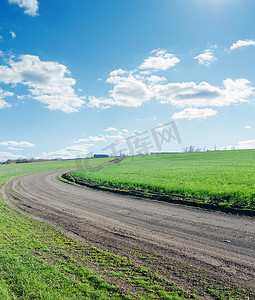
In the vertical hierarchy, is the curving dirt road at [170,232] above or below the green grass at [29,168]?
below

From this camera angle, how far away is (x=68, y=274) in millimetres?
4871

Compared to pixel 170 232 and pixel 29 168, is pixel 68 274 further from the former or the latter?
pixel 29 168

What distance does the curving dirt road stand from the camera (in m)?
5.30

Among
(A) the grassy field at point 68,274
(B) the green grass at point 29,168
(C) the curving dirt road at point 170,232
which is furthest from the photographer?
(B) the green grass at point 29,168

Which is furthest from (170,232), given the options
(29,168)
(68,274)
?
(29,168)

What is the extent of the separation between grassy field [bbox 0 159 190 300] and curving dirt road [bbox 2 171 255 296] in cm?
49

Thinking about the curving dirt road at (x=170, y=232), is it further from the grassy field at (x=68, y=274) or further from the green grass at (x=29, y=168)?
the green grass at (x=29, y=168)

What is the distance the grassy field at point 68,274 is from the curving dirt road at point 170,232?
0.49 m

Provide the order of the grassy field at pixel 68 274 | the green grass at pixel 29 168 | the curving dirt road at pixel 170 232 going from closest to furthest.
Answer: the grassy field at pixel 68 274
the curving dirt road at pixel 170 232
the green grass at pixel 29 168

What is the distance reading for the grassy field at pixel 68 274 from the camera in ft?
13.7

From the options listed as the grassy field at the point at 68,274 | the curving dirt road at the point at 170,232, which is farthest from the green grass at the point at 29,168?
the grassy field at the point at 68,274

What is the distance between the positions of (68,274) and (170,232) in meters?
4.00

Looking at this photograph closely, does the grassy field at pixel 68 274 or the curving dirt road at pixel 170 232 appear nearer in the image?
the grassy field at pixel 68 274

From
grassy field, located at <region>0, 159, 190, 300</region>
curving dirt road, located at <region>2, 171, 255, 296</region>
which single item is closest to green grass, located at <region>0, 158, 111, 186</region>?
curving dirt road, located at <region>2, 171, 255, 296</region>
